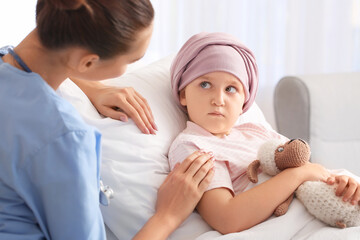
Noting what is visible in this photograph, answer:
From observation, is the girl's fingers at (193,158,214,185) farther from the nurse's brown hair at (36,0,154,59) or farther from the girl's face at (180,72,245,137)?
the nurse's brown hair at (36,0,154,59)

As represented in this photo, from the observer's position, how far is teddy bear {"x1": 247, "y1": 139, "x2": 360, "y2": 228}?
114cm

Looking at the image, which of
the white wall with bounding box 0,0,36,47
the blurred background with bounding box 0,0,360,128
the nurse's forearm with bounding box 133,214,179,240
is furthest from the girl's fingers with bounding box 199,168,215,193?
the blurred background with bounding box 0,0,360,128

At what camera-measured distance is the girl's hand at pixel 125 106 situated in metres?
1.32

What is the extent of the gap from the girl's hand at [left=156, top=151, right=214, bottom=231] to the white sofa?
991 mm

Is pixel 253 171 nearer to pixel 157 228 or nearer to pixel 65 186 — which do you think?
pixel 157 228

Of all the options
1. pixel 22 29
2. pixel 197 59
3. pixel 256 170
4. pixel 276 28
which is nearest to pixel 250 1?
pixel 276 28

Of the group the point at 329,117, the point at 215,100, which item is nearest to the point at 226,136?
the point at 215,100

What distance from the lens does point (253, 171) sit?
1235 millimetres

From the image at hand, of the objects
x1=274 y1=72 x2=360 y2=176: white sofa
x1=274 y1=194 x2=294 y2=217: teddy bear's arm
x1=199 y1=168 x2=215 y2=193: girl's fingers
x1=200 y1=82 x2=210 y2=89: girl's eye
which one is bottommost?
x1=274 y1=72 x2=360 y2=176: white sofa

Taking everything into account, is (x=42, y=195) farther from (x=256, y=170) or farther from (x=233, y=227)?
(x=256, y=170)

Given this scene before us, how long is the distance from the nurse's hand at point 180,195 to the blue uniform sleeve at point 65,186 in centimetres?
25

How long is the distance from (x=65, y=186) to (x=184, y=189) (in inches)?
14.7

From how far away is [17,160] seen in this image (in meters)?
0.89

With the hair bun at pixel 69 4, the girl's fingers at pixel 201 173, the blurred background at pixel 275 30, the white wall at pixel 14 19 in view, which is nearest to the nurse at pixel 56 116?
the hair bun at pixel 69 4
